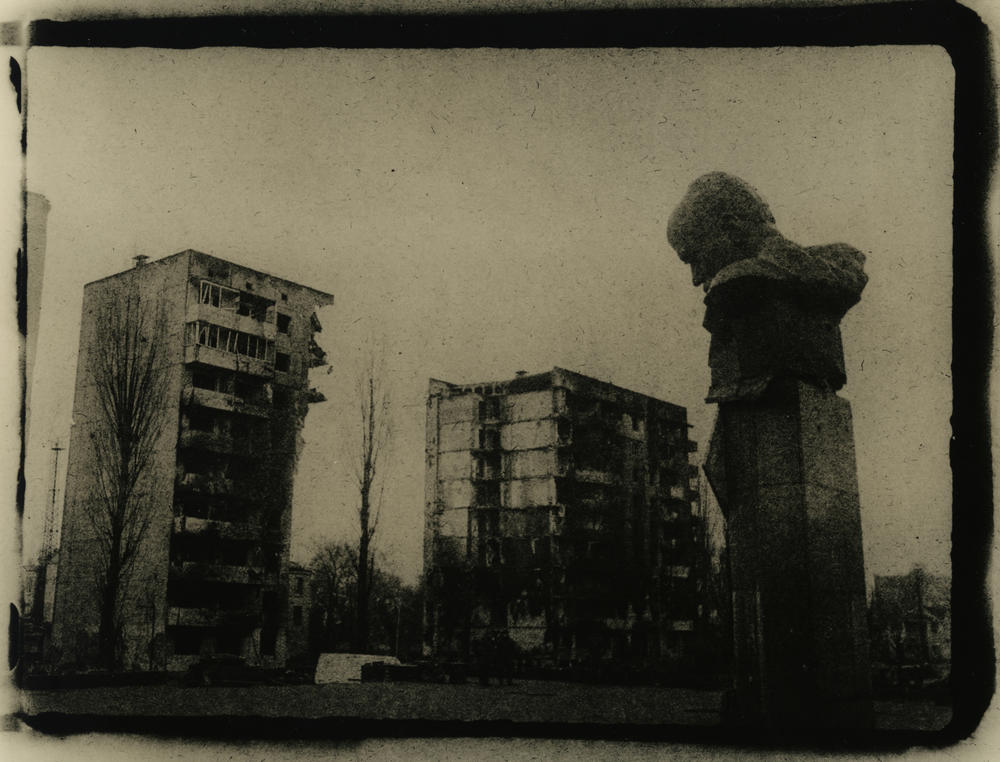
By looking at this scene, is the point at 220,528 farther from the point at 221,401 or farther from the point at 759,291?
the point at 759,291

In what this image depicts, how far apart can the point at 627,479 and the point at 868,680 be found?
408 cm

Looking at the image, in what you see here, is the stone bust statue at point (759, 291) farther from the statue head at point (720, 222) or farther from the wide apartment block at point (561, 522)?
the wide apartment block at point (561, 522)

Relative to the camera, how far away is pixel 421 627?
717 cm

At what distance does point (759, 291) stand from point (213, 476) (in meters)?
4.95

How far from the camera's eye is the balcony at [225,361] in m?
7.25

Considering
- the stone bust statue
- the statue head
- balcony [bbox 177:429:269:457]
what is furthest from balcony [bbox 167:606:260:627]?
the statue head

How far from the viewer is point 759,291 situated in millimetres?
5125

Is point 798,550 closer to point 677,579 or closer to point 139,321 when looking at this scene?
point 677,579

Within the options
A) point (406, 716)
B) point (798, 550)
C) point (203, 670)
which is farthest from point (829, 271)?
point (203, 670)

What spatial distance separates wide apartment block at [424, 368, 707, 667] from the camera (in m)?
7.19

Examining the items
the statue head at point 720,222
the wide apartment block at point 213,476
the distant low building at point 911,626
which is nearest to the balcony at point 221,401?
the wide apartment block at point 213,476

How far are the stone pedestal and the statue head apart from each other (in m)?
0.89

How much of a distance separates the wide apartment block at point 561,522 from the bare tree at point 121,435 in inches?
98.4

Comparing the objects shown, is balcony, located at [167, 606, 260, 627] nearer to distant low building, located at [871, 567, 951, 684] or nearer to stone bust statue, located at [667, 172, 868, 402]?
stone bust statue, located at [667, 172, 868, 402]
